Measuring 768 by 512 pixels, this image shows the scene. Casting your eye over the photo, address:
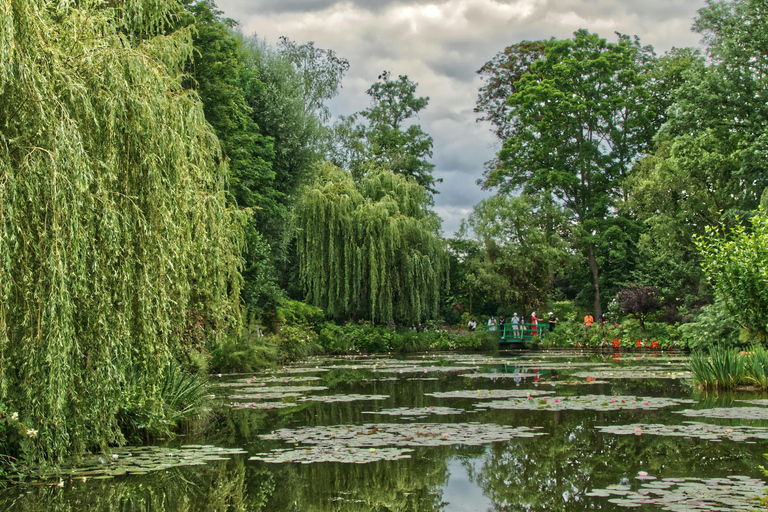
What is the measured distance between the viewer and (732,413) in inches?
333

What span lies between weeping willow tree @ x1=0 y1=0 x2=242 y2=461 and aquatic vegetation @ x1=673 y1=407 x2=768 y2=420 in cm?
632

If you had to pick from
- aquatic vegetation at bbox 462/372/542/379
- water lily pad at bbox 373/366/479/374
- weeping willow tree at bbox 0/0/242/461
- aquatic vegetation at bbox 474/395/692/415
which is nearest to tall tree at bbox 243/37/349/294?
water lily pad at bbox 373/366/479/374

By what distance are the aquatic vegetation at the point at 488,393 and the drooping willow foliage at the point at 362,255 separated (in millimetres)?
13131

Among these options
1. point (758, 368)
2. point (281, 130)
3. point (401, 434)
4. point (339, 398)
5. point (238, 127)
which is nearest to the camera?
point (401, 434)

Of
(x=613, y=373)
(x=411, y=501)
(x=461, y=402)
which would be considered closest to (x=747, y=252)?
(x=613, y=373)

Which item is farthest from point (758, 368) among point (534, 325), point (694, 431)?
point (534, 325)

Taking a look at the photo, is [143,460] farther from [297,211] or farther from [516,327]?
[516,327]

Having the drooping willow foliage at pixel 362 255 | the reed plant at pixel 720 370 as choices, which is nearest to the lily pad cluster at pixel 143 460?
the reed plant at pixel 720 370

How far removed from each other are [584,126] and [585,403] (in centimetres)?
2602

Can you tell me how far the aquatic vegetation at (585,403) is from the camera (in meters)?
9.42

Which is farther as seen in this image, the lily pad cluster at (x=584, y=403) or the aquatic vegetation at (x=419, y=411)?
the lily pad cluster at (x=584, y=403)

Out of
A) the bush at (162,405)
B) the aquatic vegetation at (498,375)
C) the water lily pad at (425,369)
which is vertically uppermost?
the bush at (162,405)

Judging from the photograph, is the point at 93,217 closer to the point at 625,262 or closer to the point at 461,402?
the point at 461,402

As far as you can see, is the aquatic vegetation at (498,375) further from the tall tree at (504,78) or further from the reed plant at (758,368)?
the tall tree at (504,78)
